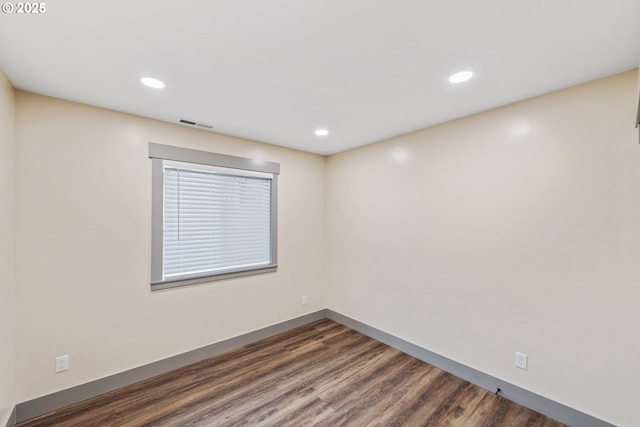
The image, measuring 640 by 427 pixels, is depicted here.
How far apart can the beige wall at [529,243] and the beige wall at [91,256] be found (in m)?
2.13

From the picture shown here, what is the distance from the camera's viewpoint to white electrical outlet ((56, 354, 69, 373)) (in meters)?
2.08

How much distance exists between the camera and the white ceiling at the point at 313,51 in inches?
47.9

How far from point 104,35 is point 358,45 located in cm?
132

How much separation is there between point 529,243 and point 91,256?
356 centimetres

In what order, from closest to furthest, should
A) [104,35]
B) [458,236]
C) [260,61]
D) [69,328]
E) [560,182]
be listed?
[104,35] < [260,61] < [560,182] < [69,328] < [458,236]

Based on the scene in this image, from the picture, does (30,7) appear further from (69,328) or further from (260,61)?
(69,328)

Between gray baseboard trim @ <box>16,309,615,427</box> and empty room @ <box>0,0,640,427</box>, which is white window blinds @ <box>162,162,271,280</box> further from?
gray baseboard trim @ <box>16,309,615,427</box>

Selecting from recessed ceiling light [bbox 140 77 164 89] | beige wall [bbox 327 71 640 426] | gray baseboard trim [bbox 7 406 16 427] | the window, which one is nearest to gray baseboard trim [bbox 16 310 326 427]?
gray baseboard trim [bbox 7 406 16 427]

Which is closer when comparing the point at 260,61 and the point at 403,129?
the point at 260,61

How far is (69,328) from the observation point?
2.12 metres

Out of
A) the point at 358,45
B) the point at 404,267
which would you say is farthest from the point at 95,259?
the point at 404,267

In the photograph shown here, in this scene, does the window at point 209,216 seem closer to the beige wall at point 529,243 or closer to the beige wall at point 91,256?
the beige wall at point 91,256

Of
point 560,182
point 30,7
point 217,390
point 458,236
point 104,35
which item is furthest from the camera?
point 458,236

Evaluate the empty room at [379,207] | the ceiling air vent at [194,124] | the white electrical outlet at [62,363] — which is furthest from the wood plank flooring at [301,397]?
the ceiling air vent at [194,124]
